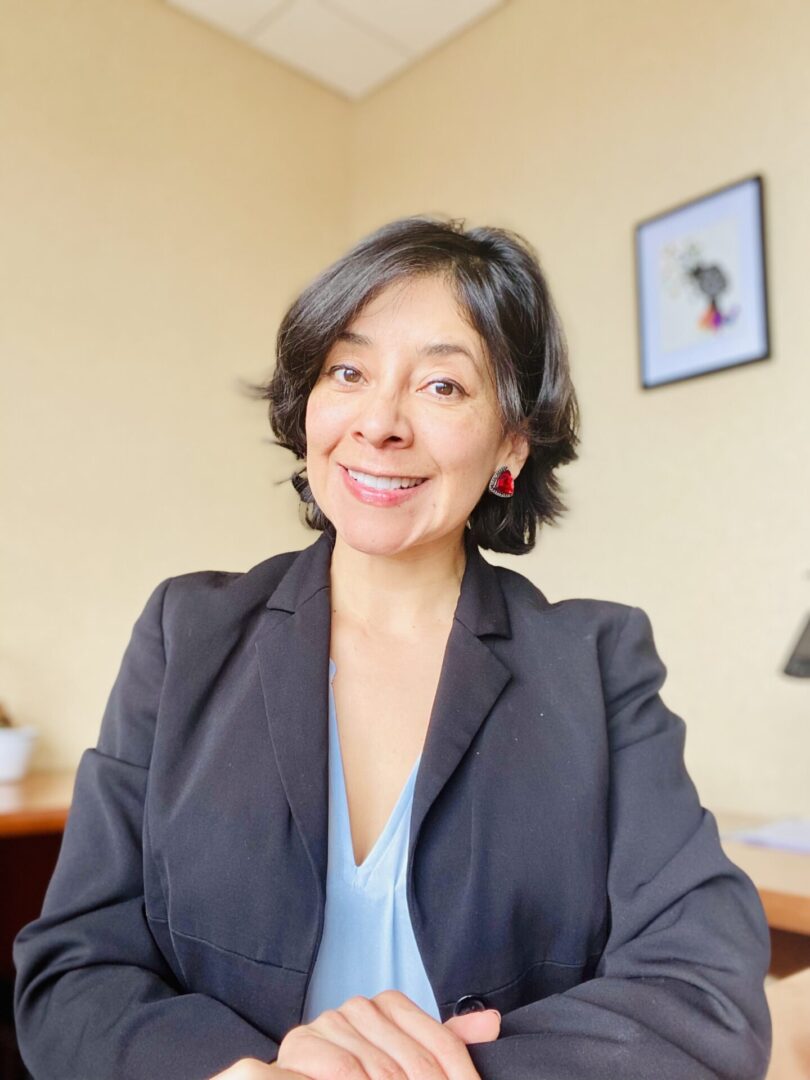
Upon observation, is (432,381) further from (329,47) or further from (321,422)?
(329,47)

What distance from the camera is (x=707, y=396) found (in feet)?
8.04

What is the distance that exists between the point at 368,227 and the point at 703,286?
5.08 ft

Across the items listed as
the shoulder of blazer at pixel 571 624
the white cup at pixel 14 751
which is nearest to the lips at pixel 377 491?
the shoulder of blazer at pixel 571 624

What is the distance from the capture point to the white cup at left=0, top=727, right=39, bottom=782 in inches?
94.9

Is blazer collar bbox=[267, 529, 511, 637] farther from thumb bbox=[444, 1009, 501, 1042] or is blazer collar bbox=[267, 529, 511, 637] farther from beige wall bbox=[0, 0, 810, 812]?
beige wall bbox=[0, 0, 810, 812]

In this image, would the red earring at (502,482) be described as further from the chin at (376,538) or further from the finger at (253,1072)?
the finger at (253,1072)

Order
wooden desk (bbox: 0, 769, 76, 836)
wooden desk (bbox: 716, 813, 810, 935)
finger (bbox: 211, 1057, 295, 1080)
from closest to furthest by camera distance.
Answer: finger (bbox: 211, 1057, 295, 1080), wooden desk (bbox: 716, 813, 810, 935), wooden desk (bbox: 0, 769, 76, 836)

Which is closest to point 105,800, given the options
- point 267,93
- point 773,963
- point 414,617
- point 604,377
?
point 414,617

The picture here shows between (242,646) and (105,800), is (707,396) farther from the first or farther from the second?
(105,800)

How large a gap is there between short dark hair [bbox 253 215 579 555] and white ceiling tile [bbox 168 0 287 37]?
2460mm

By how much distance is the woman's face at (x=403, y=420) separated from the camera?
3.45 feet

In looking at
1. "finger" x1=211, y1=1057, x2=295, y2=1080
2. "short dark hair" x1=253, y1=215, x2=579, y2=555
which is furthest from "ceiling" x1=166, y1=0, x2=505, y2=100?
"finger" x1=211, y1=1057, x2=295, y2=1080

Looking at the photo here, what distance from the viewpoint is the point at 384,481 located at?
1.05 metres

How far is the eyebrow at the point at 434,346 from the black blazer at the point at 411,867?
324mm
